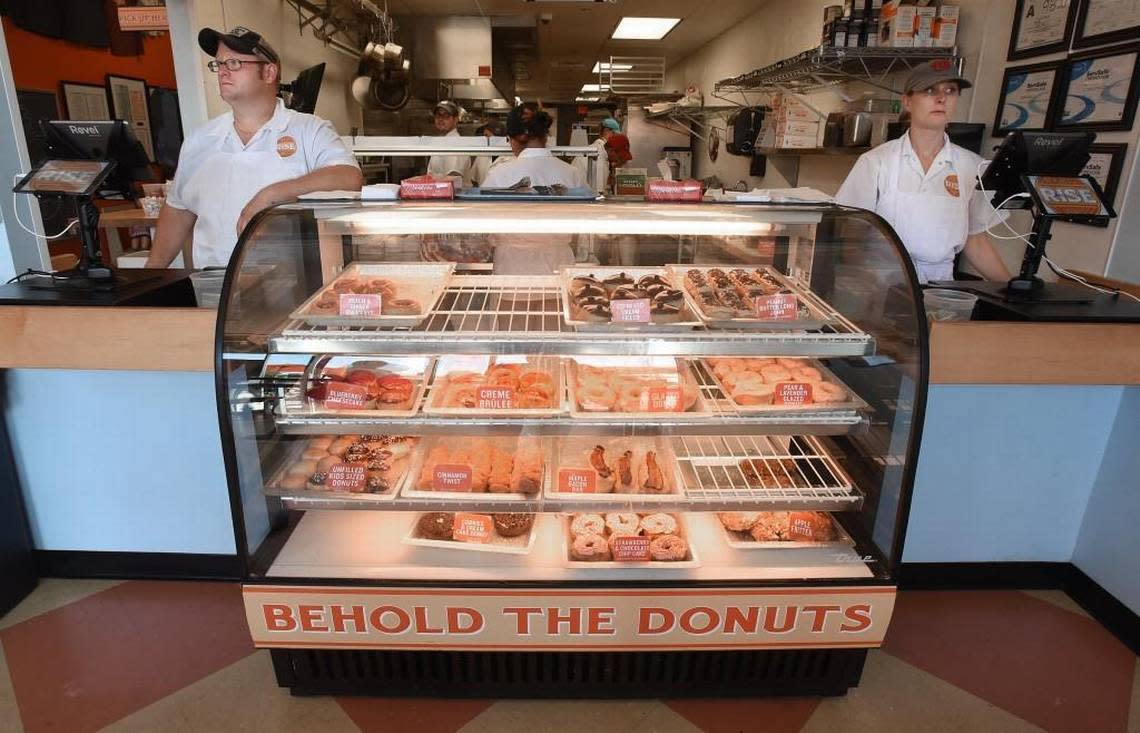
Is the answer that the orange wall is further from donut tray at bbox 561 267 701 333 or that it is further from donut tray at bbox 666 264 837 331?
donut tray at bbox 666 264 837 331

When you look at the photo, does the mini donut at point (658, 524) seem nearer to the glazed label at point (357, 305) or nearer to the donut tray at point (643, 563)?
the donut tray at point (643, 563)

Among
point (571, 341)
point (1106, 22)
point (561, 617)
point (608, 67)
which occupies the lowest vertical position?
point (561, 617)

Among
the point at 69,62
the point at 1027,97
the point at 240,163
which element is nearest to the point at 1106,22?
the point at 1027,97

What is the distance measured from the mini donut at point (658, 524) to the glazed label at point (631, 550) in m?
0.07

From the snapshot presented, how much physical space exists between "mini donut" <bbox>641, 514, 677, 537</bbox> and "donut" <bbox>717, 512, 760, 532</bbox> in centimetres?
19

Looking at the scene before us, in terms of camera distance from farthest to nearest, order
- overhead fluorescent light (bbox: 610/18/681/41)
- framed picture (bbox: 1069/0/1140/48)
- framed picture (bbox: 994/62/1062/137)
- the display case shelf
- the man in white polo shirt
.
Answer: overhead fluorescent light (bbox: 610/18/681/41)
framed picture (bbox: 994/62/1062/137)
framed picture (bbox: 1069/0/1140/48)
the man in white polo shirt
the display case shelf

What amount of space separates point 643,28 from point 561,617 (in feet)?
32.4

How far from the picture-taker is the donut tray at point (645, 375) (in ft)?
6.88

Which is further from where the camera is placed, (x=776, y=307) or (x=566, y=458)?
(x=566, y=458)

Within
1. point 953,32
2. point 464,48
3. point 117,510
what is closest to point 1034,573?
point 953,32

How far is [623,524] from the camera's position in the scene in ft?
7.53

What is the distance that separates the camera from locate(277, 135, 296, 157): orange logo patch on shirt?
9.96 feet

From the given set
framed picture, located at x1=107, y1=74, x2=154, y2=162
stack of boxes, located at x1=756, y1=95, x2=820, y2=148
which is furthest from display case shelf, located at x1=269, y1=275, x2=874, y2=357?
framed picture, located at x1=107, y1=74, x2=154, y2=162

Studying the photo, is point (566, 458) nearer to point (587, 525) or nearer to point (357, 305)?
point (587, 525)
